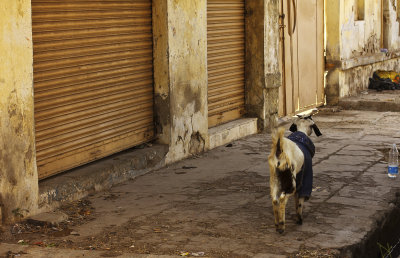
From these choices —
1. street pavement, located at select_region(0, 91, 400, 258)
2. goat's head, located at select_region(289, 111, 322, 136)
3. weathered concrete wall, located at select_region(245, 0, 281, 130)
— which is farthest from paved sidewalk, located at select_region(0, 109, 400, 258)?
weathered concrete wall, located at select_region(245, 0, 281, 130)

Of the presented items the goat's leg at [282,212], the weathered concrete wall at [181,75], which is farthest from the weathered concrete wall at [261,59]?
the goat's leg at [282,212]

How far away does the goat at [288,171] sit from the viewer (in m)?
5.35

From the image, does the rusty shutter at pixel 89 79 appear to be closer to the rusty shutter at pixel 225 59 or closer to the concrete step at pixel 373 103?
the rusty shutter at pixel 225 59

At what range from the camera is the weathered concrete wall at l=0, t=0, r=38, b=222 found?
226 inches

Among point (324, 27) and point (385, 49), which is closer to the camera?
point (324, 27)

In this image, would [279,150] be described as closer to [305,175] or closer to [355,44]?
[305,175]

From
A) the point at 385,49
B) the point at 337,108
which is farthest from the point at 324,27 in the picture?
the point at 385,49

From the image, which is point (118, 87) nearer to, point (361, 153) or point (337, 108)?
point (361, 153)

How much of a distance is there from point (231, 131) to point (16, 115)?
451 centimetres

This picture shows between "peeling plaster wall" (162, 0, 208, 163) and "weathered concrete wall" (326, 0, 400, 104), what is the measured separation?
5353mm

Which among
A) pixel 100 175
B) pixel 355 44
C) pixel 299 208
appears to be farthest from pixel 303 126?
pixel 355 44

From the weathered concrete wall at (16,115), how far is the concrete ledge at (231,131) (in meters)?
3.67

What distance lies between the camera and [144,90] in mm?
8273

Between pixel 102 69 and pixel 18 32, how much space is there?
167cm
